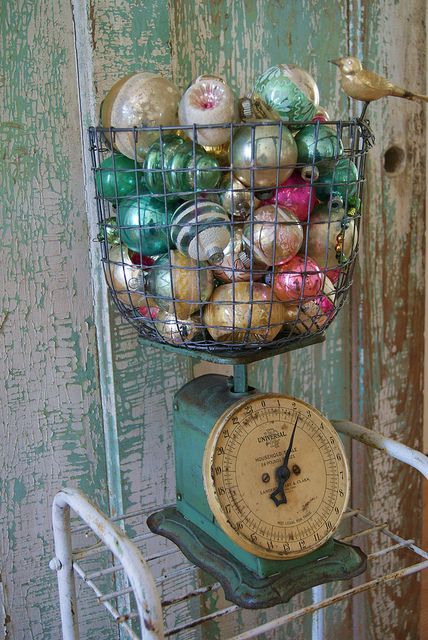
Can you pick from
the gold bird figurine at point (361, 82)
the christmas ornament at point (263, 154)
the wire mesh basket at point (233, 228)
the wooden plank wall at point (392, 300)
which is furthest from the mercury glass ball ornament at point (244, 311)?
the wooden plank wall at point (392, 300)

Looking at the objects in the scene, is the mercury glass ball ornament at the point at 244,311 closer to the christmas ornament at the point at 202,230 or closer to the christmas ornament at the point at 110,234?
the christmas ornament at the point at 202,230

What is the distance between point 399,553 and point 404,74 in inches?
40.4

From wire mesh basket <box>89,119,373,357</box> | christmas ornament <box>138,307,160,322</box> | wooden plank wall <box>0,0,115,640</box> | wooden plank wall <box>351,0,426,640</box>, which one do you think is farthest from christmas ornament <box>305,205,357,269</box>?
wooden plank wall <box>351,0,426,640</box>

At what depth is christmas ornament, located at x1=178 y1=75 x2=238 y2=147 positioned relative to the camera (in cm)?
75

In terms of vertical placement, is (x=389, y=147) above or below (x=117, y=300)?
above

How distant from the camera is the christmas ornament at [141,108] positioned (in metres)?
0.78

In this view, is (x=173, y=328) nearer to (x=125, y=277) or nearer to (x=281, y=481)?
(x=125, y=277)

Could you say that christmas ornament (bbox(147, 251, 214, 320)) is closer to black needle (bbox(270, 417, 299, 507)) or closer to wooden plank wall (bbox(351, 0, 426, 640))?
black needle (bbox(270, 417, 299, 507))

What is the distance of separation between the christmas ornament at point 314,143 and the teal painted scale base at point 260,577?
0.48m

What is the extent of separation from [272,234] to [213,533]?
16.0 inches

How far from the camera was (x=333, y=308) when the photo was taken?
847 mm

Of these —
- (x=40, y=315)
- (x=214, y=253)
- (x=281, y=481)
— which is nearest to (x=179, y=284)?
(x=214, y=253)

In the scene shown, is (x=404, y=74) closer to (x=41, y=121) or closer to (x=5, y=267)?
(x=41, y=121)

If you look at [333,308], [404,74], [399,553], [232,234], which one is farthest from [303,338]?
[399,553]
